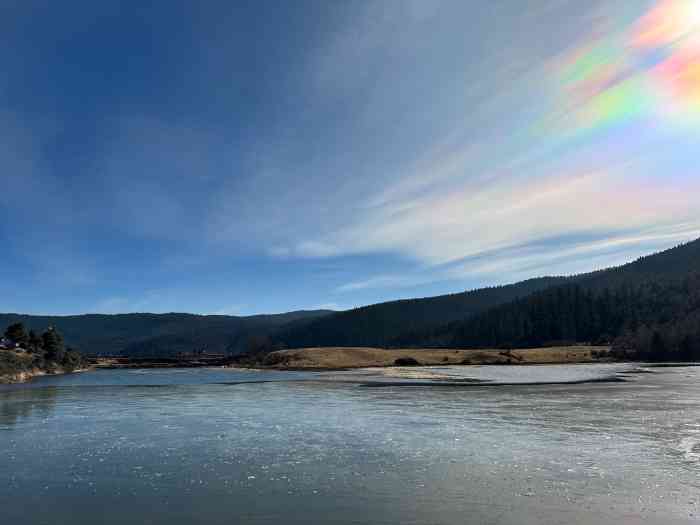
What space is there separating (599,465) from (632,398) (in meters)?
31.2

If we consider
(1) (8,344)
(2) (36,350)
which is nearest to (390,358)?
(2) (36,350)

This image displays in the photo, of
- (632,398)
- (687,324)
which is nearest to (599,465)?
(632,398)

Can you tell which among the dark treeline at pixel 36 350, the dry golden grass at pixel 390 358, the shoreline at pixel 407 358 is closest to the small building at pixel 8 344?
the dark treeline at pixel 36 350

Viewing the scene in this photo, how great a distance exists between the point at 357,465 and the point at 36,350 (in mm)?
138998

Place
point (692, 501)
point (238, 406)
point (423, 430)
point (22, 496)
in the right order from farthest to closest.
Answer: point (238, 406)
point (423, 430)
point (22, 496)
point (692, 501)

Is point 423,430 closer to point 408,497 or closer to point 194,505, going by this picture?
point 408,497

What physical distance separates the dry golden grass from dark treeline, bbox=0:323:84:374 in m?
56.5

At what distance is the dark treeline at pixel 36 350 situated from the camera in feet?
392

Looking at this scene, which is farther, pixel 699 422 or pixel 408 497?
pixel 699 422

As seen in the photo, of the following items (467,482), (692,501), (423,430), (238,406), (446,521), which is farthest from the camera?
(238,406)

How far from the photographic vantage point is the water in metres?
16.1

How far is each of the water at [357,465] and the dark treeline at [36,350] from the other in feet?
300

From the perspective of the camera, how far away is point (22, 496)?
18.0 meters

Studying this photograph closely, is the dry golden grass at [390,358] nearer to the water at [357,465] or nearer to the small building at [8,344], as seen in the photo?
the small building at [8,344]
